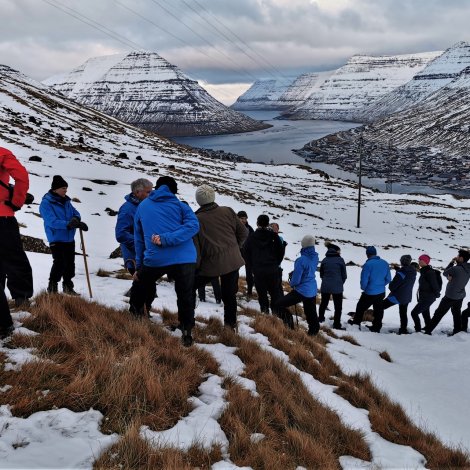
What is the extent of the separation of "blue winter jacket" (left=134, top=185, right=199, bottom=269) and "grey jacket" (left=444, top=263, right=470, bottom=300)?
7337 mm

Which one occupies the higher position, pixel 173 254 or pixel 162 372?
pixel 173 254

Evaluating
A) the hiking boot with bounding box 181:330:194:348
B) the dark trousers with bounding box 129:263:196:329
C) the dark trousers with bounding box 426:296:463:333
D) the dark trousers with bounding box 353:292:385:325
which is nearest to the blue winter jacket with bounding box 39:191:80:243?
the dark trousers with bounding box 129:263:196:329

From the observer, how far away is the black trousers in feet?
14.4

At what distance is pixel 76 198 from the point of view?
21.1 m

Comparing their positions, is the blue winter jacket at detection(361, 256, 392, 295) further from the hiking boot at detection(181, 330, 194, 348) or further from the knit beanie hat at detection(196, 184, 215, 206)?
the hiking boot at detection(181, 330, 194, 348)

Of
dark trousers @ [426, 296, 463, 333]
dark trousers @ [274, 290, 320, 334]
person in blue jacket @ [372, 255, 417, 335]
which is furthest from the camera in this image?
person in blue jacket @ [372, 255, 417, 335]

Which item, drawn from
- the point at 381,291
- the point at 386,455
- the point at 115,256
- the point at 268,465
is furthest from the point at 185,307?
the point at 115,256

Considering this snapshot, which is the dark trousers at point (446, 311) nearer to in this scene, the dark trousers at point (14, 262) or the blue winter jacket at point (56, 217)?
the blue winter jacket at point (56, 217)

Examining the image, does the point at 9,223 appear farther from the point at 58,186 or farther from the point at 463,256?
the point at 463,256

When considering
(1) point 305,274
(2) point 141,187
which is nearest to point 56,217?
(2) point 141,187

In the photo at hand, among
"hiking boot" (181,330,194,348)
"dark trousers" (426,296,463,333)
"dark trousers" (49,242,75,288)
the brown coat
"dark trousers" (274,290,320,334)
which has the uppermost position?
the brown coat

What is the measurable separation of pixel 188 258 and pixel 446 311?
7732mm

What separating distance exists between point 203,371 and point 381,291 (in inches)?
253

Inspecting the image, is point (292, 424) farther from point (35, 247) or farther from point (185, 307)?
point (35, 247)
